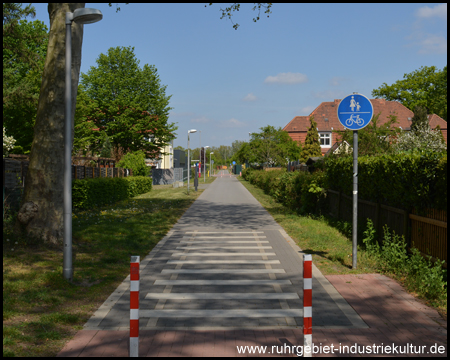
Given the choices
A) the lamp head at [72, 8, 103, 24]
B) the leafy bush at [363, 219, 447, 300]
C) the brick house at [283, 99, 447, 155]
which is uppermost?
the brick house at [283, 99, 447, 155]

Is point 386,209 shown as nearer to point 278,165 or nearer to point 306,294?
point 306,294

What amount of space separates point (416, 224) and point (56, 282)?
6.20m

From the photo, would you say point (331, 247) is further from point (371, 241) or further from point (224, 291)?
point (224, 291)

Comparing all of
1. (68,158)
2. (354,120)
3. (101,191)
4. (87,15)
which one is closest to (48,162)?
(68,158)

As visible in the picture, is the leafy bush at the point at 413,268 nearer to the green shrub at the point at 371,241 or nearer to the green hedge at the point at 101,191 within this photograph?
the green shrub at the point at 371,241

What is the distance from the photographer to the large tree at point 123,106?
41.6m

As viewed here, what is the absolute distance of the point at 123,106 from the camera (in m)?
41.8

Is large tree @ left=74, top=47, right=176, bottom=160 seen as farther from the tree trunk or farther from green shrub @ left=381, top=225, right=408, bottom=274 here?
green shrub @ left=381, top=225, right=408, bottom=274

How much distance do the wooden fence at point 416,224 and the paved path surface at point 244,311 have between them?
90 centimetres

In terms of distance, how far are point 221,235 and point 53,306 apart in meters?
7.20

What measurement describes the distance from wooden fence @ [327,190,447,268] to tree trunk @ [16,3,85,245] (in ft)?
22.9

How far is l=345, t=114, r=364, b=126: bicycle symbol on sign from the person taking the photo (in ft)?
25.8

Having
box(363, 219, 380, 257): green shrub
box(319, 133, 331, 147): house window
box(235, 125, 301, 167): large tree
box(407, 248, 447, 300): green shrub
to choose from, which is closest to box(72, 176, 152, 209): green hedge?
box(363, 219, 380, 257): green shrub

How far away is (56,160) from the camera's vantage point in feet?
29.5
